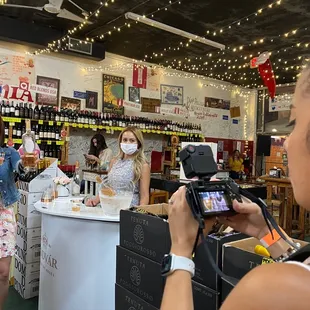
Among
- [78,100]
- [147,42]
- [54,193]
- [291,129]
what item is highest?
[147,42]

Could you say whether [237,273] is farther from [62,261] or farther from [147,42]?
[147,42]

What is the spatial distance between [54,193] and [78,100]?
4390mm

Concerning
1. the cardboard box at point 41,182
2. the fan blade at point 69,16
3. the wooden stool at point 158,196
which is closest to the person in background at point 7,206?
the cardboard box at point 41,182

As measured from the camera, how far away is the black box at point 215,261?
1308 millimetres

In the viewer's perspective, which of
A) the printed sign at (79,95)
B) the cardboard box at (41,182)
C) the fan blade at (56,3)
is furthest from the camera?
the printed sign at (79,95)

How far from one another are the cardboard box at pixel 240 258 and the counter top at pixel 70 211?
3.89ft

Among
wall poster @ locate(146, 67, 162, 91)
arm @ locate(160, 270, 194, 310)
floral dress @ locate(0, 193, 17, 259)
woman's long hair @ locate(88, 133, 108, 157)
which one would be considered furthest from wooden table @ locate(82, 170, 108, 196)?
arm @ locate(160, 270, 194, 310)

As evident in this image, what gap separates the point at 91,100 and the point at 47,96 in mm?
1014

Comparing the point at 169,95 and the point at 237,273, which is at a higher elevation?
the point at 169,95

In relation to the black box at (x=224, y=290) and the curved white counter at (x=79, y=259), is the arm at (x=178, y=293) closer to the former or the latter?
the black box at (x=224, y=290)

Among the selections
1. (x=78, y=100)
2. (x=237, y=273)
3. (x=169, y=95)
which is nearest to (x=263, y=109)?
(x=169, y=95)

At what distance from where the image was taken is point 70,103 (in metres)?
7.12

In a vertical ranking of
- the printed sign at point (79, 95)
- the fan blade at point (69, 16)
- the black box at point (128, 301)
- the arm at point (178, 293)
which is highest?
the fan blade at point (69, 16)

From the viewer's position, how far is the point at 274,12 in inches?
204
